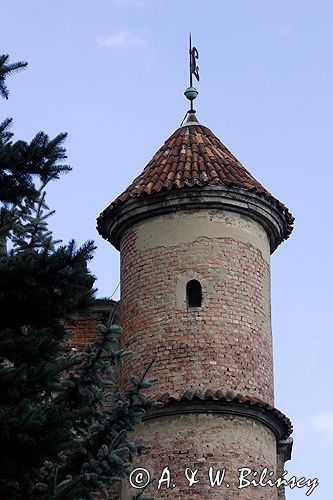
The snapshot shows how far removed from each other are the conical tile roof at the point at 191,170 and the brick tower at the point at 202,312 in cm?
2

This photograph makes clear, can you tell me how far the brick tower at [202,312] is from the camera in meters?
14.0

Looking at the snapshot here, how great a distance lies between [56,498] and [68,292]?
1.81 meters

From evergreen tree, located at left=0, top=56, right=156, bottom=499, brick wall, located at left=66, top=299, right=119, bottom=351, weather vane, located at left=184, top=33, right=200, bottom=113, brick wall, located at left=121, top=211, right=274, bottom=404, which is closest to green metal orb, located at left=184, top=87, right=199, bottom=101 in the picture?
weather vane, located at left=184, top=33, right=200, bottom=113

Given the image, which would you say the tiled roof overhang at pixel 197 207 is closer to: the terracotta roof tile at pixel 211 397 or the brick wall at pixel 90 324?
the brick wall at pixel 90 324

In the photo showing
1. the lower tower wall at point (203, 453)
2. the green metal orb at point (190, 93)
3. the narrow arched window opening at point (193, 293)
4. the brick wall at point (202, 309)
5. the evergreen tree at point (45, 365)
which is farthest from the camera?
the green metal orb at point (190, 93)

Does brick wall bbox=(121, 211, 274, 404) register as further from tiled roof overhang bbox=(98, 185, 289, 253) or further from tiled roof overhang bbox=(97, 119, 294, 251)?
tiled roof overhang bbox=(97, 119, 294, 251)

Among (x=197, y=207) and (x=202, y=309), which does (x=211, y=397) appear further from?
(x=197, y=207)

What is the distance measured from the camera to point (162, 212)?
15.4 metres

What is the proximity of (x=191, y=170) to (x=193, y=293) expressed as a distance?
1.73 m

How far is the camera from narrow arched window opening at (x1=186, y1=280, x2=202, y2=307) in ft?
48.7

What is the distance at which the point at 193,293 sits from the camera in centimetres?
1489

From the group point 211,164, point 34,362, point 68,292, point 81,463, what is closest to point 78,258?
point 68,292

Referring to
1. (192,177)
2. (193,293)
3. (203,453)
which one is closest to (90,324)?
(193,293)

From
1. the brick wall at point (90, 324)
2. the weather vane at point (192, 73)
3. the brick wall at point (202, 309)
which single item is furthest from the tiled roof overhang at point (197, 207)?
the weather vane at point (192, 73)
